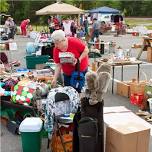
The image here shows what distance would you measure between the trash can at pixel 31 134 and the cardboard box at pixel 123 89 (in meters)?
3.42

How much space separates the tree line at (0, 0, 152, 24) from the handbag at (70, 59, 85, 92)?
45.9 m

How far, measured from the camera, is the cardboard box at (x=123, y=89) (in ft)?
27.3

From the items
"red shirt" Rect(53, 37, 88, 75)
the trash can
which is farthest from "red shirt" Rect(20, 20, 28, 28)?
the trash can

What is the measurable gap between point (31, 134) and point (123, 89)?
3683 millimetres

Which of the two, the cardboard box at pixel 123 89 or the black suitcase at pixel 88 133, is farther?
the cardboard box at pixel 123 89

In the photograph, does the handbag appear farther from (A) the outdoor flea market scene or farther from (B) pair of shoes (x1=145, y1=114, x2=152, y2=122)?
(B) pair of shoes (x1=145, y1=114, x2=152, y2=122)

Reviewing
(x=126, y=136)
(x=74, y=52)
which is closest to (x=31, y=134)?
(x=126, y=136)

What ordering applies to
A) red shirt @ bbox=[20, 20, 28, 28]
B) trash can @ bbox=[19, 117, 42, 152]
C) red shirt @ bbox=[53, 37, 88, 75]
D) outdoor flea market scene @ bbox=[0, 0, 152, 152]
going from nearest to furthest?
outdoor flea market scene @ bbox=[0, 0, 152, 152]
trash can @ bbox=[19, 117, 42, 152]
red shirt @ bbox=[53, 37, 88, 75]
red shirt @ bbox=[20, 20, 28, 28]

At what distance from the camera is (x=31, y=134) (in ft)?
17.0

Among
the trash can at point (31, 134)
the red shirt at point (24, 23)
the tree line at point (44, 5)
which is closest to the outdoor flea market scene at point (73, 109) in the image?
the trash can at point (31, 134)

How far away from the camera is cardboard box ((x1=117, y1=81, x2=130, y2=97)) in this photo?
8.31 m

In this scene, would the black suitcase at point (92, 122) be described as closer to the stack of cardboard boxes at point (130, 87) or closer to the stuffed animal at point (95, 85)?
the stuffed animal at point (95, 85)

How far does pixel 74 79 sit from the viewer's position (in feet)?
20.2

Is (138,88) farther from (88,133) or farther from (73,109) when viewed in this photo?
(88,133)
